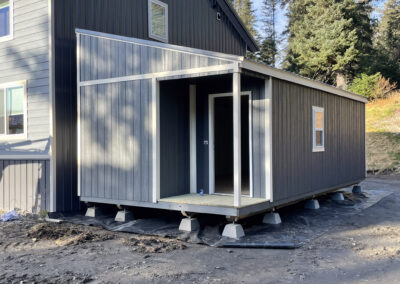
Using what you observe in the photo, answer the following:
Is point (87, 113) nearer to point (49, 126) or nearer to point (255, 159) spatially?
point (49, 126)

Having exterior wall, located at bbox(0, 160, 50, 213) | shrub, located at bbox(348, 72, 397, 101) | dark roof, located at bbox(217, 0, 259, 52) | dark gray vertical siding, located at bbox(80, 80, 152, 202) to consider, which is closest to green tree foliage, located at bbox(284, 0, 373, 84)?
shrub, located at bbox(348, 72, 397, 101)

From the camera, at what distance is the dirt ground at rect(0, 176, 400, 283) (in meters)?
4.33

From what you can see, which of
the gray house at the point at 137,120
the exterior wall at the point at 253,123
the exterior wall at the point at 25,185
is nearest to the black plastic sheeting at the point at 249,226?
the gray house at the point at 137,120

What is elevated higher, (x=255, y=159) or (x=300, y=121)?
(x=300, y=121)

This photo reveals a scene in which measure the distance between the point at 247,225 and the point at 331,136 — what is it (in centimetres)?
361

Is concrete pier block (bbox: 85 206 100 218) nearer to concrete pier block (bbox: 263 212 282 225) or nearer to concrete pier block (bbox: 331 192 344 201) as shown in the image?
→ concrete pier block (bbox: 263 212 282 225)

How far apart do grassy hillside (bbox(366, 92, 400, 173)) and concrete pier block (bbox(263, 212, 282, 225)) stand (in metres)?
10.7

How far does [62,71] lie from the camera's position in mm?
7898

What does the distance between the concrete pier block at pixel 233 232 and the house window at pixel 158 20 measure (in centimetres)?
583

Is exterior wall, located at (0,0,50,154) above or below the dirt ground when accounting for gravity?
above

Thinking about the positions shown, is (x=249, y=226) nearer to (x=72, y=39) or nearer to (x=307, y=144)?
(x=307, y=144)

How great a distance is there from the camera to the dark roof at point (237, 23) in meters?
12.2

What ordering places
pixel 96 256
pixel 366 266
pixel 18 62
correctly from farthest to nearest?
pixel 18 62, pixel 96 256, pixel 366 266

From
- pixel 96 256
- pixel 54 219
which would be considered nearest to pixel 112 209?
pixel 54 219
